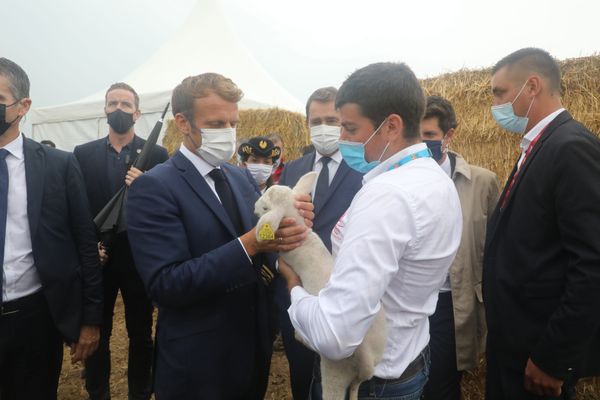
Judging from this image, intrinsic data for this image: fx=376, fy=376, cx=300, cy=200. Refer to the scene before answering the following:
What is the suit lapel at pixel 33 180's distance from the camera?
94.0 inches

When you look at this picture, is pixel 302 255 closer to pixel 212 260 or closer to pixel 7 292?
pixel 212 260

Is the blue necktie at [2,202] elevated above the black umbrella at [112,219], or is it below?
above

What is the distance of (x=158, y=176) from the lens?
74.9 inches

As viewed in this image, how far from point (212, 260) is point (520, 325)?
178 cm

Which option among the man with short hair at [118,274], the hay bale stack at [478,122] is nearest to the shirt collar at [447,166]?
the hay bale stack at [478,122]

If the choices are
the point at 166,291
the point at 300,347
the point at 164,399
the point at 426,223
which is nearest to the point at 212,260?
the point at 166,291

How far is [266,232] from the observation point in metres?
1.69

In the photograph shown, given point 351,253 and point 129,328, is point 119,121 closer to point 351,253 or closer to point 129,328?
point 129,328

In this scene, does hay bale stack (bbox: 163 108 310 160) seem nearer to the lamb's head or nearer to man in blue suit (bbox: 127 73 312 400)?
man in blue suit (bbox: 127 73 312 400)

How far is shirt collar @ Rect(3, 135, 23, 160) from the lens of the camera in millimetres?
2422

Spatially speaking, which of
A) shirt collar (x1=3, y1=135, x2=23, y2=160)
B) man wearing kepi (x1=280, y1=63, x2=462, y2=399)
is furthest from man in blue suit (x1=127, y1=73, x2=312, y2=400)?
shirt collar (x1=3, y1=135, x2=23, y2=160)

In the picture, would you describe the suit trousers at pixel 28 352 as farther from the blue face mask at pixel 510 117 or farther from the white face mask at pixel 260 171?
the blue face mask at pixel 510 117

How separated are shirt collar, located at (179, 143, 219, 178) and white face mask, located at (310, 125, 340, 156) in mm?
1354

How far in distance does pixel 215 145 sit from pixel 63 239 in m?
1.35
